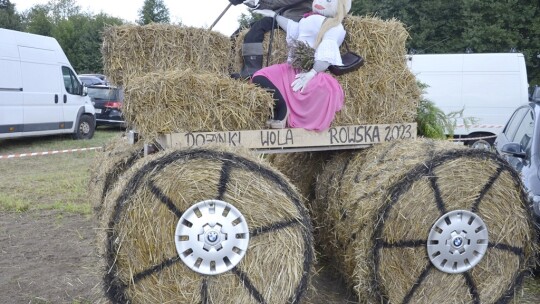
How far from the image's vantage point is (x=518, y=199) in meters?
4.29

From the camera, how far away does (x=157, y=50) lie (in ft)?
17.9

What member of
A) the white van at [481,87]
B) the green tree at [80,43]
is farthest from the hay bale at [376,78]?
the green tree at [80,43]

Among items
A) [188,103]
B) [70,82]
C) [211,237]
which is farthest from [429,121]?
[70,82]

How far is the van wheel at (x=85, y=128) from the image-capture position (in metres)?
17.0

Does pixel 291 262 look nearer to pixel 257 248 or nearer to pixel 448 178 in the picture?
pixel 257 248

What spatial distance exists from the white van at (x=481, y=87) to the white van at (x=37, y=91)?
9081mm

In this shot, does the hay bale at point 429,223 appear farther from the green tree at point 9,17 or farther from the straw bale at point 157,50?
the green tree at point 9,17

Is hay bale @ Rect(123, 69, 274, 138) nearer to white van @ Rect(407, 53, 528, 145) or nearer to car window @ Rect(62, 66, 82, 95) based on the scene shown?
white van @ Rect(407, 53, 528, 145)

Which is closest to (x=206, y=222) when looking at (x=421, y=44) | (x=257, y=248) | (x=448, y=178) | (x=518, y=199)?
(x=257, y=248)

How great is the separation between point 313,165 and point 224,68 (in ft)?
4.21

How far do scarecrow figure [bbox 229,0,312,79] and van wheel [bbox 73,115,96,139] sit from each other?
41.3ft

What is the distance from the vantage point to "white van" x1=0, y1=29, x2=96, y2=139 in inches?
556

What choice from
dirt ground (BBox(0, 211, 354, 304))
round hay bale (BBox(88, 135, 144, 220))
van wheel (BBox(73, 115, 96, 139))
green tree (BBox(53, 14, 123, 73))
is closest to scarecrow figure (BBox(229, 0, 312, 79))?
round hay bale (BBox(88, 135, 144, 220))

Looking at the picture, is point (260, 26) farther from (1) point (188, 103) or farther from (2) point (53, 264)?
(2) point (53, 264)
